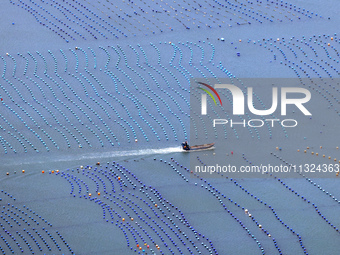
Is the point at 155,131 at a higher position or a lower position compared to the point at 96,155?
higher

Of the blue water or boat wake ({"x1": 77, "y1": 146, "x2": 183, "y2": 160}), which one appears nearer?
the blue water

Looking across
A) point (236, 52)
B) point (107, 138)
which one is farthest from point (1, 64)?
point (236, 52)

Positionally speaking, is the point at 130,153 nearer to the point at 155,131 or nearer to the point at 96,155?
the point at 96,155

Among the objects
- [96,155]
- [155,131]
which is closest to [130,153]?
[96,155]

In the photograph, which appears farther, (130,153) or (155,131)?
(155,131)

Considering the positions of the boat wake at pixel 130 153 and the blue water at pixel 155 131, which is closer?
the blue water at pixel 155 131

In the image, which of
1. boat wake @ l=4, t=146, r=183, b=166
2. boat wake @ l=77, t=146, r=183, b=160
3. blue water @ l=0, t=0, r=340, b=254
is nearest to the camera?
blue water @ l=0, t=0, r=340, b=254

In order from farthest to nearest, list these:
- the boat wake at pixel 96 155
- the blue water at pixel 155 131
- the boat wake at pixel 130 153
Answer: the boat wake at pixel 130 153 < the boat wake at pixel 96 155 < the blue water at pixel 155 131

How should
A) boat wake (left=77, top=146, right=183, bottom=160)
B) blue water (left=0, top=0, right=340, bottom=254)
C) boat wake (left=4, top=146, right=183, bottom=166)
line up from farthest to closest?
boat wake (left=77, top=146, right=183, bottom=160), boat wake (left=4, top=146, right=183, bottom=166), blue water (left=0, top=0, right=340, bottom=254)

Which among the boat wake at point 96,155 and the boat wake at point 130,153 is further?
the boat wake at point 130,153

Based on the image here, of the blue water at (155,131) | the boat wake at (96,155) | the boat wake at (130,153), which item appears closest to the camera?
the blue water at (155,131)

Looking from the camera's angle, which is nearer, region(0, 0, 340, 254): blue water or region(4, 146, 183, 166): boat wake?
region(0, 0, 340, 254): blue water
